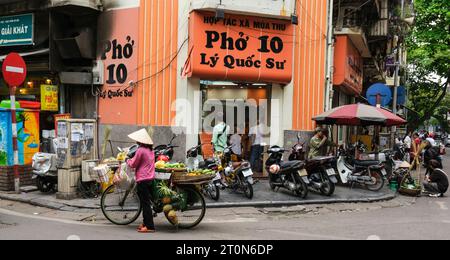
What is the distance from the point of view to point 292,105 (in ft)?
43.5

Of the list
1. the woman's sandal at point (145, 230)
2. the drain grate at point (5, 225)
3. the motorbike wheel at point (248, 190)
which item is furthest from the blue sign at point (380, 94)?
the drain grate at point (5, 225)

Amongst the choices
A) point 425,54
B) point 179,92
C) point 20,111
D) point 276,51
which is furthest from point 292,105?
point 425,54

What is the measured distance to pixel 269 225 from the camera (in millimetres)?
8352

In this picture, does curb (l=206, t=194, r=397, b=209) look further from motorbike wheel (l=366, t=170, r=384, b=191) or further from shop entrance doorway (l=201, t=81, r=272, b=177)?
shop entrance doorway (l=201, t=81, r=272, b=177)

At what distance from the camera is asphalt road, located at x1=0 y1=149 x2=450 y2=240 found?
7.11 metres

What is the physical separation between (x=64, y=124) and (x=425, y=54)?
76.3 feet

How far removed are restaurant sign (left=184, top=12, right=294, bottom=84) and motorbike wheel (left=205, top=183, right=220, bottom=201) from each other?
319 cm

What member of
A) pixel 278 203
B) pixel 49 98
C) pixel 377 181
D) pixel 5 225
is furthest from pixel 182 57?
pixel 377 181

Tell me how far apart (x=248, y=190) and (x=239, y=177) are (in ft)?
1.29

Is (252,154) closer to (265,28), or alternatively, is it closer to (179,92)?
(179,92)

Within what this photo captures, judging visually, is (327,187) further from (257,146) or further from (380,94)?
(380,94)

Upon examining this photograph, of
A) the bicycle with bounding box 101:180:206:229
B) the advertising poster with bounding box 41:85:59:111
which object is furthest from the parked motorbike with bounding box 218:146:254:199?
the advertising poster with bounding box 41:85:59:111

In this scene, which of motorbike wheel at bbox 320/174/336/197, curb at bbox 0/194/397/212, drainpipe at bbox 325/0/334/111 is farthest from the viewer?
drainpipe at bbox 325/0/334/111

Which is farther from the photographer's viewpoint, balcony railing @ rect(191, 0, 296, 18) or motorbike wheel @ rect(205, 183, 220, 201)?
balcony railing @ rect(191, 0, 296, 18)
